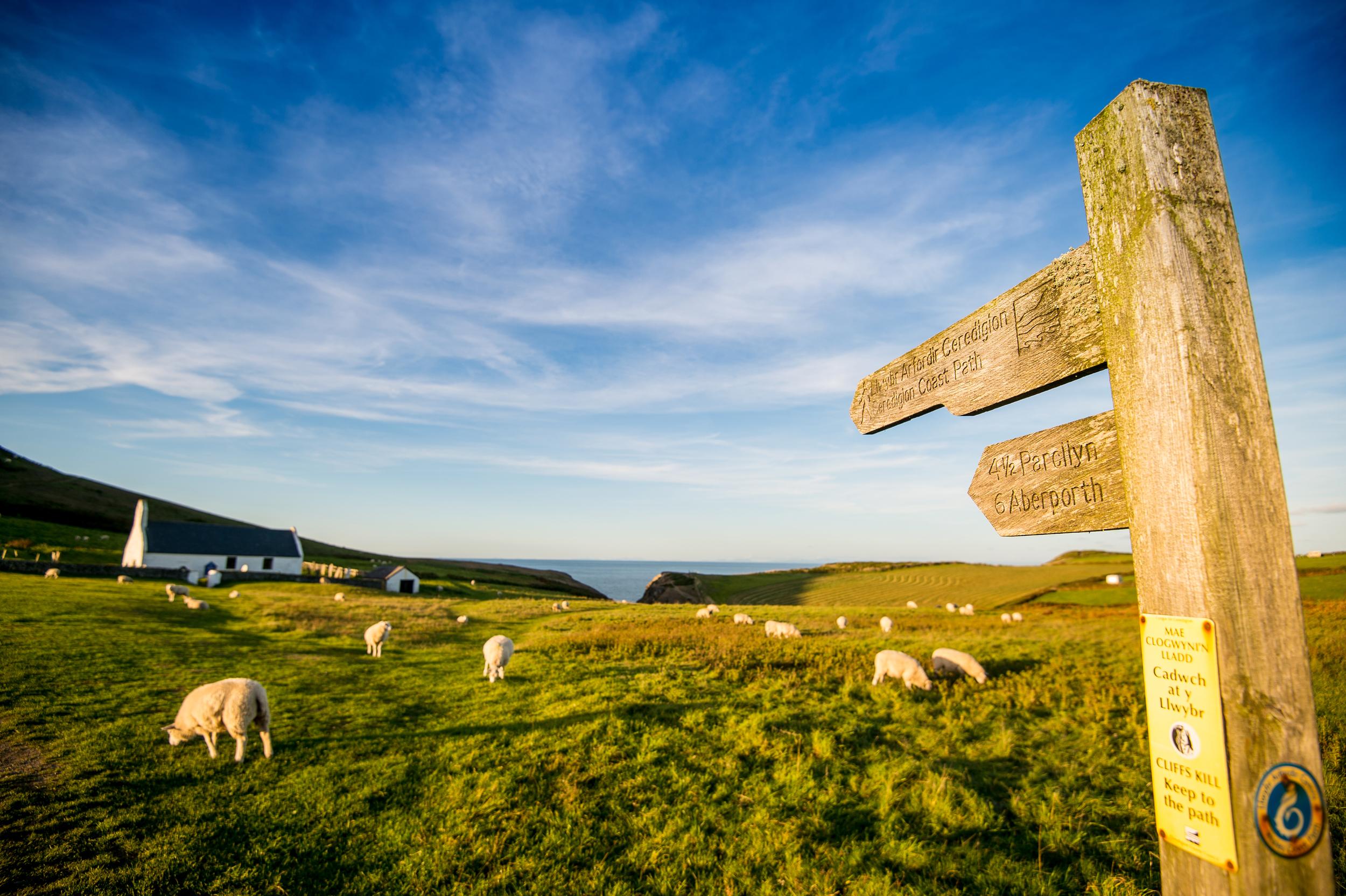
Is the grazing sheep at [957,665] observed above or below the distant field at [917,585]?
above

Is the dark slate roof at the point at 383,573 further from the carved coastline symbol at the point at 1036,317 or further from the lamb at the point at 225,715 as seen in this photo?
the carved coastline symbol at the point at 1036,317

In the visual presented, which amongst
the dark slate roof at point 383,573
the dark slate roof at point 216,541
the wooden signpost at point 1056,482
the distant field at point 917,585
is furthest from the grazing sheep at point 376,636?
the dark slate roof at point 216,541

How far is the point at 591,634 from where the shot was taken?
19.4m

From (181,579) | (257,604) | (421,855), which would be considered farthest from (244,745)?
(181,579)

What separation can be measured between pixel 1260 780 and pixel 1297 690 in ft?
1.16

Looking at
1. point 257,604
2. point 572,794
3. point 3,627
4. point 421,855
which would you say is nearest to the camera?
point 421,855

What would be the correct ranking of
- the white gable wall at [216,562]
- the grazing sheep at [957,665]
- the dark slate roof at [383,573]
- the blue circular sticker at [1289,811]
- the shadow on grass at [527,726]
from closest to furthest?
the blue circular sticker at [1289,811] < the shadow on grass at [527,726] < the grazing sheep at [957,665] < the dark slate roof at [383,573] < the white gable wall at [216,562]

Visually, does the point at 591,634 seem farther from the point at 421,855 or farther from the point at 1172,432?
the point at 1172,432

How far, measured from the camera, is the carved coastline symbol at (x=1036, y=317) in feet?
9.48

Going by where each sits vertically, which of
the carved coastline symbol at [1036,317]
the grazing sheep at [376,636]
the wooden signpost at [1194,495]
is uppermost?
the carved coastline symbol at [1036,317]

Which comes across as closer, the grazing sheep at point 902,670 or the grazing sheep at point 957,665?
the grazing sheep at point 902,670

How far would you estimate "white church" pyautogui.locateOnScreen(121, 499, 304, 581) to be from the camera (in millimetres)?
54156

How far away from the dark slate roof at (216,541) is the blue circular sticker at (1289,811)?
3010 inches

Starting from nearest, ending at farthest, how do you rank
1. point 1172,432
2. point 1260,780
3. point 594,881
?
point 1260,780 → point 1172,432 → point 594,881
